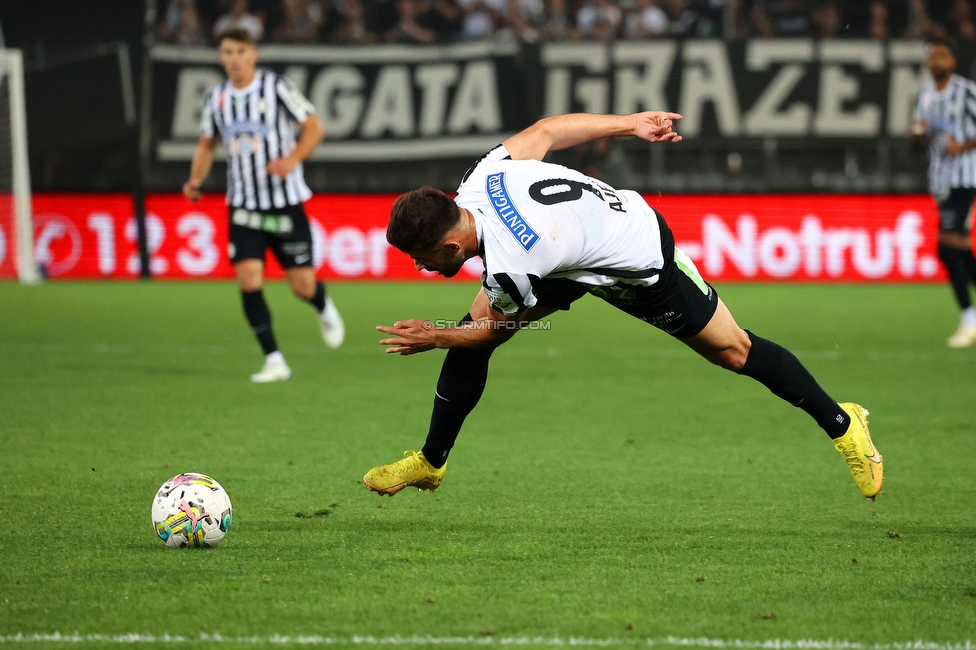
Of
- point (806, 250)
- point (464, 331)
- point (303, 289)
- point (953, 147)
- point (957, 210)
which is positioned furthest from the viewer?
point (806, 250)

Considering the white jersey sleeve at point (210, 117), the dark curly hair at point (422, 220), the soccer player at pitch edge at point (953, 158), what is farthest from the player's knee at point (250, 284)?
the soccer player at pitch edge at point (953, 158)

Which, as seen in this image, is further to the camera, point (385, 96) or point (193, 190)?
point (385, 96)

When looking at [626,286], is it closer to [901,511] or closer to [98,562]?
[901,511]

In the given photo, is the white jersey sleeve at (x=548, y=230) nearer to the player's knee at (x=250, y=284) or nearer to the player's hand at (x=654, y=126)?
the player's hand at (x=654, y=126)

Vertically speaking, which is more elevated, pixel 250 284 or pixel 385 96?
pixel 385 96

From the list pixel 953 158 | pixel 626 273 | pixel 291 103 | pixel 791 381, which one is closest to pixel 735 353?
pixel 791 381

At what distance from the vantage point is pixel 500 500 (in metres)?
4.95

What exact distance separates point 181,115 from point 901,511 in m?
12.0

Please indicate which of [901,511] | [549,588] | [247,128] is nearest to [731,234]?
[247,128]

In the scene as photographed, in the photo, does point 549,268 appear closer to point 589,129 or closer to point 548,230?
point 548,230

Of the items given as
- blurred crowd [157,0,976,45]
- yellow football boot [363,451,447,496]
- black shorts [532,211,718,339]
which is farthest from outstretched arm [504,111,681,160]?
blurred crowd [157,0,976,45]

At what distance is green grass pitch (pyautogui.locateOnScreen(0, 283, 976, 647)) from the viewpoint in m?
3.50

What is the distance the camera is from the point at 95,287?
575 inches

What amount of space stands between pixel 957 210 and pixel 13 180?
10230mm
